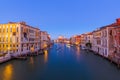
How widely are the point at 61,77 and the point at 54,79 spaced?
178 centimetres

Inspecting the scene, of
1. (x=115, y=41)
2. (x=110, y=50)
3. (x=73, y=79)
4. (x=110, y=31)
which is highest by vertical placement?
→ (x=110, y=31)

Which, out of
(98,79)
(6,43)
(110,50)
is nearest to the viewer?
(98,79)

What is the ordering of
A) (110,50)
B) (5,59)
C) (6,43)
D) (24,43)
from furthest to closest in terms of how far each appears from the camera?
(24,43)
(6,43)
(110,50)
(5,59)

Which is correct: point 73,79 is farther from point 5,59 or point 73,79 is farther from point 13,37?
point 13,37

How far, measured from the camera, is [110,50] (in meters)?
43.4

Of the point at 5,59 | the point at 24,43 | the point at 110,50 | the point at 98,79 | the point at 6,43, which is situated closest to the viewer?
the point at 98,79

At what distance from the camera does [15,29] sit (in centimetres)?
5162

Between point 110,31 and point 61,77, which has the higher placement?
point 110,31

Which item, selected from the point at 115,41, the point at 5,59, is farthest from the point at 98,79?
the point at 5,59

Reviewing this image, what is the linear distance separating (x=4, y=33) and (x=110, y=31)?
35.6 metres

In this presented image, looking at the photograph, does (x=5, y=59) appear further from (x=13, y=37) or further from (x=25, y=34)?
(x=25, y=34)

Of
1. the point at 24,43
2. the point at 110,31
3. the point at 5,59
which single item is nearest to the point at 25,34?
the point at 24,43

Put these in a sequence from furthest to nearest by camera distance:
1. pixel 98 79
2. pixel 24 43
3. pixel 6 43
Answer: pixel 24 43, pixel 6 43, pixel 98 79

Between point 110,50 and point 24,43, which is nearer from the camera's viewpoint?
point 110,50
